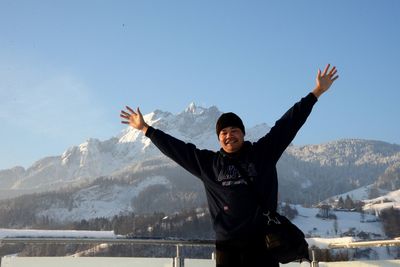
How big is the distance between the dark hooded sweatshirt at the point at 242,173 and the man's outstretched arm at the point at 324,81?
0.08 m

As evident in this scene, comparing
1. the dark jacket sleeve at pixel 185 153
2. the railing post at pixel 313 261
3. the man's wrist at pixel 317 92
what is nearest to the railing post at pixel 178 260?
the dark jacket sleeve at pixel 185 153

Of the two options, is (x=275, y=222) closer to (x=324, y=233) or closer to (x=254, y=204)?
(x=254, y=204)

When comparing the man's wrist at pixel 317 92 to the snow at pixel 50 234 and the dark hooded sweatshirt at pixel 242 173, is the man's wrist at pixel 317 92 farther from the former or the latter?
the snow at pixel 50 234

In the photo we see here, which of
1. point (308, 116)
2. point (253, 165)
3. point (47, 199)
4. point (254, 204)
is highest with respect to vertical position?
point (47, 199)

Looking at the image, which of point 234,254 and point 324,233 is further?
point 324,233

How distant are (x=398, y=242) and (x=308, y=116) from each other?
2.18 metres

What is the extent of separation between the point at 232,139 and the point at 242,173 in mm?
264

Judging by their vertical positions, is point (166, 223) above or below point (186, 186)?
below

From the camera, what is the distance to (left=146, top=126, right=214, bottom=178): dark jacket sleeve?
3.28 metres

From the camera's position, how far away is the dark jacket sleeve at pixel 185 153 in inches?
129

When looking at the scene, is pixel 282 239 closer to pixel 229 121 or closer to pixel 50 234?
pixel 229 121

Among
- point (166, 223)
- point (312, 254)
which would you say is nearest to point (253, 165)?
point (312, 254)

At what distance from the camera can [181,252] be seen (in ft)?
13.5

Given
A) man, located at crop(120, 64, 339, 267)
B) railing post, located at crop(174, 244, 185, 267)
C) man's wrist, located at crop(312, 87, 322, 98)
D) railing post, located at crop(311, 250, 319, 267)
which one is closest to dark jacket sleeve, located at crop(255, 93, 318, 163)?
man, located at crop(120, 64, 339, 267)
